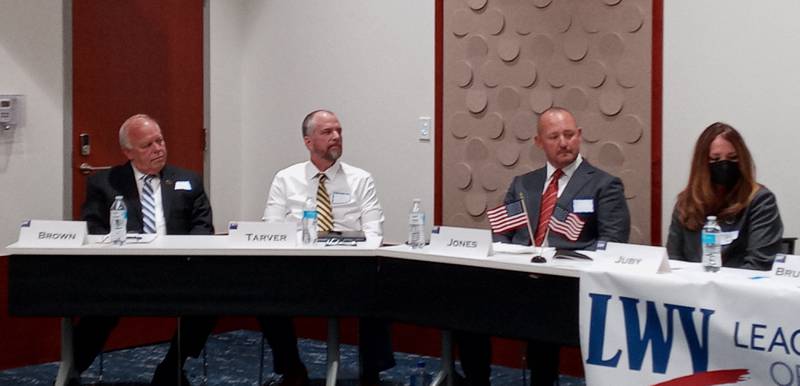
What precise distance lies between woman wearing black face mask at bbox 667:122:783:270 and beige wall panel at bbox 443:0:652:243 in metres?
1.08

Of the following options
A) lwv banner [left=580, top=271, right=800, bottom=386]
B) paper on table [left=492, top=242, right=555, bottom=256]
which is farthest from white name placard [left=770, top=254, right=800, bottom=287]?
paper on table [left=492, top=242, right=555, bottom=256]

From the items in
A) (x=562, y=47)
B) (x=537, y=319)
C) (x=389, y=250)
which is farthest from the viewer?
(x=562, y=47)

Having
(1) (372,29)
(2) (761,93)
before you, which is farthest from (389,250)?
(1) (372,29)

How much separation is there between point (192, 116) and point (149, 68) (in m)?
0.46

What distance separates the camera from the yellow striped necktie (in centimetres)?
588

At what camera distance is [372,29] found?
6.93 metres

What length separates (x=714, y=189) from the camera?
467 centimetres

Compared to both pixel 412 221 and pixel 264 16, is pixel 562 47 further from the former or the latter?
pixel 264 16

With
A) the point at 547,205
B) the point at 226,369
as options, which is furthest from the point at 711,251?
the point at 226,369

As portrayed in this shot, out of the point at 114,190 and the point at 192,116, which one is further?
the point at 192,116

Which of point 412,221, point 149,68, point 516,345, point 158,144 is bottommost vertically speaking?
point 516,345

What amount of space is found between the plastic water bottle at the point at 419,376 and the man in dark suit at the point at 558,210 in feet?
1.81

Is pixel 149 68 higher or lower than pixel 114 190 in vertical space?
higher

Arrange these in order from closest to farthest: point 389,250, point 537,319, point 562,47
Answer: point 537,319 → point 389,250 → point 562,47
